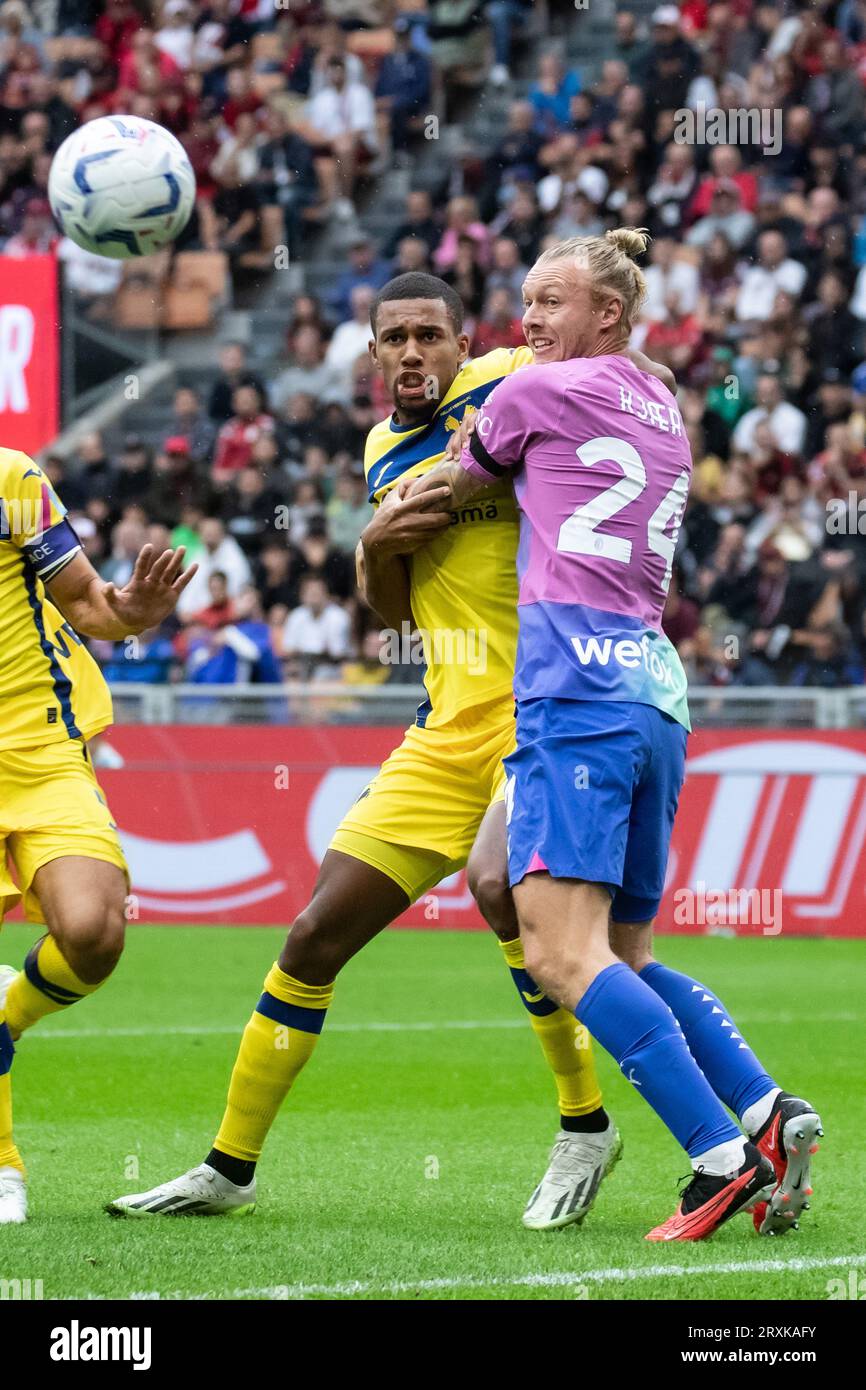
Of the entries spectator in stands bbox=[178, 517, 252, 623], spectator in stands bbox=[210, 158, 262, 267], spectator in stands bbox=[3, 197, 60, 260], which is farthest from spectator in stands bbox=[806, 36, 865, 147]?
spectator in stands bbox=[3, 197, 60, 260]

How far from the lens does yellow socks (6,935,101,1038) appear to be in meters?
5.50

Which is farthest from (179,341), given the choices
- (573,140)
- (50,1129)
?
(50,1129)

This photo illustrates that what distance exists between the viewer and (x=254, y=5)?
20.3 meters

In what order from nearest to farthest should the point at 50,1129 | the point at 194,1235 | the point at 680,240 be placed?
the point at 194,1235, the point at 50,1129, the point at 680,240

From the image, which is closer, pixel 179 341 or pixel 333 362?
pixel 333 362

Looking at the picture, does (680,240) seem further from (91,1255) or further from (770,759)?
(91,1255)

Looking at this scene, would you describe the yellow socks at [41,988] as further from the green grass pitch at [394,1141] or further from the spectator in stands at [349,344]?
the spectator in stands at [349,344]

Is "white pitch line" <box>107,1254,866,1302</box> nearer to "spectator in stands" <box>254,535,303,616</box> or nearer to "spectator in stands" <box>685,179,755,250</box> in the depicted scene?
"spectator in stands" <box>254,535,303,616</box>

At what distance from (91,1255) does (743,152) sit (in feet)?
47.2

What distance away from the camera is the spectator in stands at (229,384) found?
17.2m

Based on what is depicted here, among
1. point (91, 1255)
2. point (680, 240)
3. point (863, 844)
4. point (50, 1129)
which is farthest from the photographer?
point (680, 240)

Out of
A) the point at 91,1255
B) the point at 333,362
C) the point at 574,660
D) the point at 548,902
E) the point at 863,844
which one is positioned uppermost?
the point at 574,660

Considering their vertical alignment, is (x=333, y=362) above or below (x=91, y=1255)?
below

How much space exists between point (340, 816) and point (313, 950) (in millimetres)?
7443
